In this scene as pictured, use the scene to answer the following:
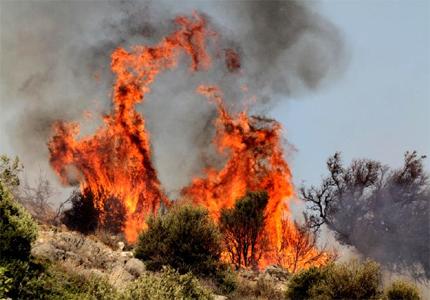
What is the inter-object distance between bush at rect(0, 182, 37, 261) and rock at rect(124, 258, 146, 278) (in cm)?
756

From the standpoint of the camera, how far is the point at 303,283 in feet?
61.2

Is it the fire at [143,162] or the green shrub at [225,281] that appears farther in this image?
the fire at [143,162]

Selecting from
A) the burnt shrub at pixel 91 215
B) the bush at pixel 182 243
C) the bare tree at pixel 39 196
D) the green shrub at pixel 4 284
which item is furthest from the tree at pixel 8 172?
the bare tree at pixel 39 196

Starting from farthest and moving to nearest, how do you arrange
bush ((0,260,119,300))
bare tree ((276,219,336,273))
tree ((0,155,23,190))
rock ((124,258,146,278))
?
bare tree ((276,219,336,273)) < rock ((124,258,146,278)) < tree ((0,155,23,190)) < bush ((0,260,119,300))

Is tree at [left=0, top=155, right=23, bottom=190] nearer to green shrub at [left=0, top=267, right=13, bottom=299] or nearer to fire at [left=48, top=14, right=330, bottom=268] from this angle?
green shrub at [left=0, top=267, right=13, bottom=299]

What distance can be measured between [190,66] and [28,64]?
1806cm

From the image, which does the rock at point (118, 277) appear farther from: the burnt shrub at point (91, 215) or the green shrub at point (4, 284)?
the burnt shrub at point (91, 215)

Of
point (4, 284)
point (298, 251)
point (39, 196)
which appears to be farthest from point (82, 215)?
point (4, 284)

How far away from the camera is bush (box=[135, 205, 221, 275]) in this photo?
67.2 feet

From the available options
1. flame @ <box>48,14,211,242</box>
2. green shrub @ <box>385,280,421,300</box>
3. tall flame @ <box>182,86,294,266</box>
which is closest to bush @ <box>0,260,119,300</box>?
green shrub @ <box>385,280,421,300</box>

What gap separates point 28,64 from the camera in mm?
50531

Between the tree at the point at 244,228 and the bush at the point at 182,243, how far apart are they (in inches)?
318

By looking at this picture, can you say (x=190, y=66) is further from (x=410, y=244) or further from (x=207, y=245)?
(x=207, y=245)

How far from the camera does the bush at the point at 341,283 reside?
17000 mm
